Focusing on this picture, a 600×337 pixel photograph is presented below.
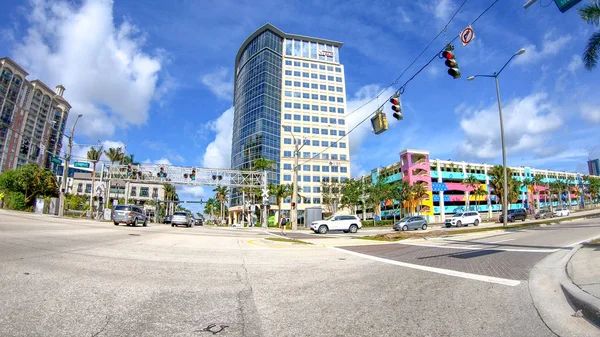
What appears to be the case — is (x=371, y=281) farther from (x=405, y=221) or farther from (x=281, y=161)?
(x=281, y=161)

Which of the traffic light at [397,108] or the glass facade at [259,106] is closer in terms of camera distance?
the traffic light at [397,108]

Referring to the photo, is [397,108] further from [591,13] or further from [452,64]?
[591,13]

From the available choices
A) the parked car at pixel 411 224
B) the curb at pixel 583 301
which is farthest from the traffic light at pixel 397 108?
the parked car at pixel 411 224

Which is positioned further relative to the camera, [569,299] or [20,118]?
[20,118]

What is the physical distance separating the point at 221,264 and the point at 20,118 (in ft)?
390

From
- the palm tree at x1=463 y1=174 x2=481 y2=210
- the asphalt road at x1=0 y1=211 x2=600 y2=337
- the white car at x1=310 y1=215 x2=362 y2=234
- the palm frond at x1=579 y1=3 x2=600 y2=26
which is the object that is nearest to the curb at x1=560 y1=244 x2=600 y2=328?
the asphalt road at x1=0 y1=211 x2=600 y2=337

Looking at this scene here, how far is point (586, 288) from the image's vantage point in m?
4.51

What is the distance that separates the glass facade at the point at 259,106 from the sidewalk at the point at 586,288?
239ft

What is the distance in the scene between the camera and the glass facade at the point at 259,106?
81562 millimetres

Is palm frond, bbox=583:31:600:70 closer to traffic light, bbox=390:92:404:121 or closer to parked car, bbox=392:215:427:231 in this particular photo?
traffic light, bbox=390:92:404:121

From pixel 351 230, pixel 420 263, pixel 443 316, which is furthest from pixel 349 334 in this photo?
pixel 351 230

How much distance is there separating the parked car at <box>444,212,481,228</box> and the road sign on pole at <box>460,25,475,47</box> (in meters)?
31.0

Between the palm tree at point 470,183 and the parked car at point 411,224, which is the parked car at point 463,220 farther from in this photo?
the palm tree at point 470,183

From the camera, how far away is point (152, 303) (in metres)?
3.79
